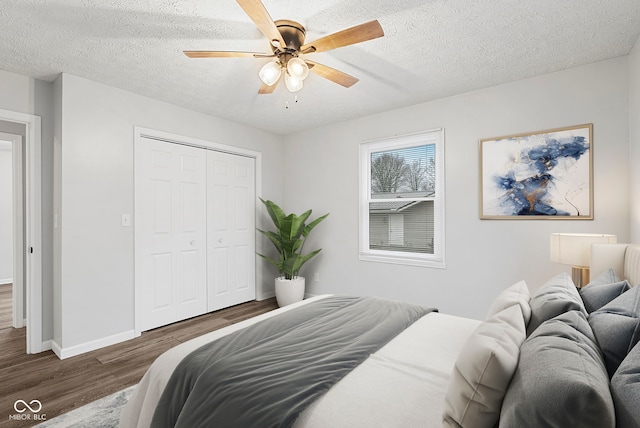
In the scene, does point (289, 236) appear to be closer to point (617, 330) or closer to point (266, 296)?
point (266, 296)

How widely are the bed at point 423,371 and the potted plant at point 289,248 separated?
7.47ft

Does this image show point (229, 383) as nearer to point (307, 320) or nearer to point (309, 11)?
point (307, 320)

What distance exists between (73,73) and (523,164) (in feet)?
13.5

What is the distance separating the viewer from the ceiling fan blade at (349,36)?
1640 mm

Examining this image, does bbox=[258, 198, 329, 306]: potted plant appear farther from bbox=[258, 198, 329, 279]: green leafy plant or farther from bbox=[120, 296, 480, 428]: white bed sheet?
bbox=[120, 296, 480, 428]: white bed sheet

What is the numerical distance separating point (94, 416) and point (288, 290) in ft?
7.85

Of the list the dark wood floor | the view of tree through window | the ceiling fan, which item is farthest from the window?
the dark wood floor

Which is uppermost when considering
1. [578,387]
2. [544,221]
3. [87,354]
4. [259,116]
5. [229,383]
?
[259,116]

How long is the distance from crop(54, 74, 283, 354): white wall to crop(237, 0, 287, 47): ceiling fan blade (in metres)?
2.09

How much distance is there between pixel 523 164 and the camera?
288 cm

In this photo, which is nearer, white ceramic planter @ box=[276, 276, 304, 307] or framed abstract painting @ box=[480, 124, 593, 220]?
framed abstract painting @ box=[480, 124, 593, 220]

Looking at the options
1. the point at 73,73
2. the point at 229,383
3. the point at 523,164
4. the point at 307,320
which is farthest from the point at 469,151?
the point at 73,73

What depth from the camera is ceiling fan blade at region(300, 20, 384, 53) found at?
164cm

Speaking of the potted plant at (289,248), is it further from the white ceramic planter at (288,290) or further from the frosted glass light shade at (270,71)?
the frosted glass light shade at (270,71)
